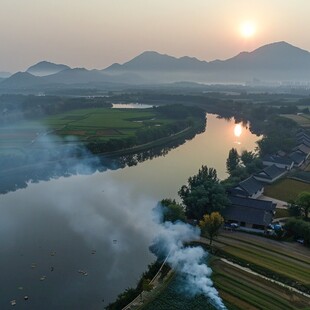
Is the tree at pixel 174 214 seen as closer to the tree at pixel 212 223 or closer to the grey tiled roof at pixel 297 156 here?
the tree at pixel 212 223

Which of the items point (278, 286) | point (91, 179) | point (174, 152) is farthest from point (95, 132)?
point (278, 286)

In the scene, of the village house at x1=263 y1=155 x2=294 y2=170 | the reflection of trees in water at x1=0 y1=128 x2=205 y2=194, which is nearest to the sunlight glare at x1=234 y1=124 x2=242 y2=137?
the reflection of trees in water at x1=0 y1=128 x2=205 y2=194

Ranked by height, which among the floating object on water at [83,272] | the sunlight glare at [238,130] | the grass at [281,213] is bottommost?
the sunlight glare at [238,130]

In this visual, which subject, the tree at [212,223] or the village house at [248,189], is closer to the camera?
the tree at [212,223]

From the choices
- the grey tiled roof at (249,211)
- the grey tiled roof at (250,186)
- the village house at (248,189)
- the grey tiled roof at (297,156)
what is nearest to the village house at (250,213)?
the grey tiled roof at (249,211)

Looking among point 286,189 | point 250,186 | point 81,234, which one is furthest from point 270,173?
point 81,234

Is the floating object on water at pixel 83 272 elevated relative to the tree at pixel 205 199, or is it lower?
lower

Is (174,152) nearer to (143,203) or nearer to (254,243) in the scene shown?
(143,203)
